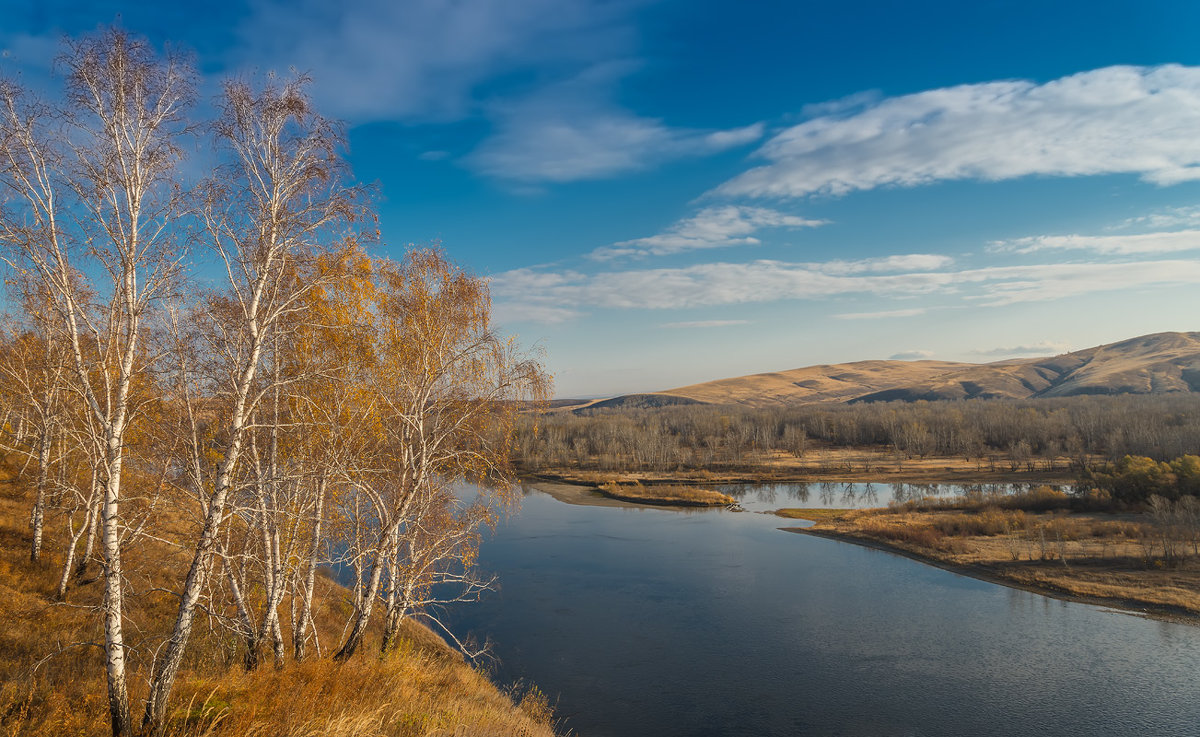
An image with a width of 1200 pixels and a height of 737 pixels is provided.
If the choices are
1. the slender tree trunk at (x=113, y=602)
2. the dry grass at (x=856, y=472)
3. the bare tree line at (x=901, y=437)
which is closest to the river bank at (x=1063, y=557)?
the dry grass at (x=856, y=472)

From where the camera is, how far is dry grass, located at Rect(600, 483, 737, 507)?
59062 millimetres

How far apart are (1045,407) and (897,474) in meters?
73.1

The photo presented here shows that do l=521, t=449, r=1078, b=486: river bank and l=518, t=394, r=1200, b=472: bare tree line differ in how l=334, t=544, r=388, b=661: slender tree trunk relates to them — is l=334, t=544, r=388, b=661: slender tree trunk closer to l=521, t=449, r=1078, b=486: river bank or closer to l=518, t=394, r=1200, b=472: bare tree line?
l=518, t=394, r=1200, b=472: bare tree line

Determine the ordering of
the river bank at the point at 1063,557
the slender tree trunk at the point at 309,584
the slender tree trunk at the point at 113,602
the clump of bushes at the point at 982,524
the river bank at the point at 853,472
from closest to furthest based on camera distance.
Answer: the slender tree trunk at the point at 113,602, the slender tree trunk at the point at 309,584, the river bank at the point at 1063,557, the clump of bushes at the point at 982,524, the river bank at the point at 853,472

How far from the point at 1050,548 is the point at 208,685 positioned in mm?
43125

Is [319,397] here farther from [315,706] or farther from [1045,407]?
[1045,407]

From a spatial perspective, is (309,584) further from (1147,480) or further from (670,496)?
(1147,480)

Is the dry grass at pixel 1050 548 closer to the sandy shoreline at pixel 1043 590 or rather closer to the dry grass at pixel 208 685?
the sandy shoreline at pixel 1043 590

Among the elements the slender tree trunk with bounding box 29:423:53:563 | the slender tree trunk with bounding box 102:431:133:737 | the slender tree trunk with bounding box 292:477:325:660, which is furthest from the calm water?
the slender tree trunk with bounding box 29:423:53:563

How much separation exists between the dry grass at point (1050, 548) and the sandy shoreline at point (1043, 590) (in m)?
0.12

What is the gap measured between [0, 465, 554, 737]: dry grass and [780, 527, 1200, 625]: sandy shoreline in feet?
90.8

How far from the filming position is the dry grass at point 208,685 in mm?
7586

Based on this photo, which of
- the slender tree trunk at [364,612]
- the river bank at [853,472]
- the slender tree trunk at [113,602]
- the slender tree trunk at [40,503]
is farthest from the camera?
the river bank at [853,472]

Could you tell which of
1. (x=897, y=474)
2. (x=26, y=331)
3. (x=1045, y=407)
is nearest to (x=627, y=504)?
(x=897, y=474)
